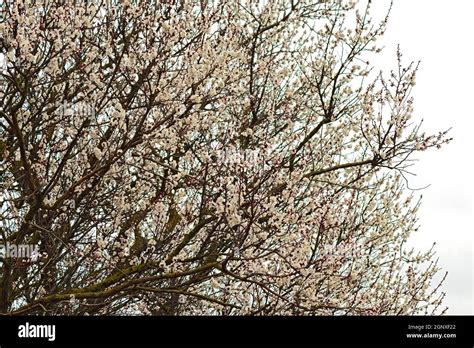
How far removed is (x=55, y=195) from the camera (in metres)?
9.38

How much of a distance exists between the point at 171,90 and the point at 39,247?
113 inches

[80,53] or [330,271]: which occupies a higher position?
[80,53]

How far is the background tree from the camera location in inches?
306

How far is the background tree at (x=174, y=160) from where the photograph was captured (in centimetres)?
777

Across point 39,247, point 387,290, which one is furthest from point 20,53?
point 387,290

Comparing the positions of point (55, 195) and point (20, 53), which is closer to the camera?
point (20, 53)

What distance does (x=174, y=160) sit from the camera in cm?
929
